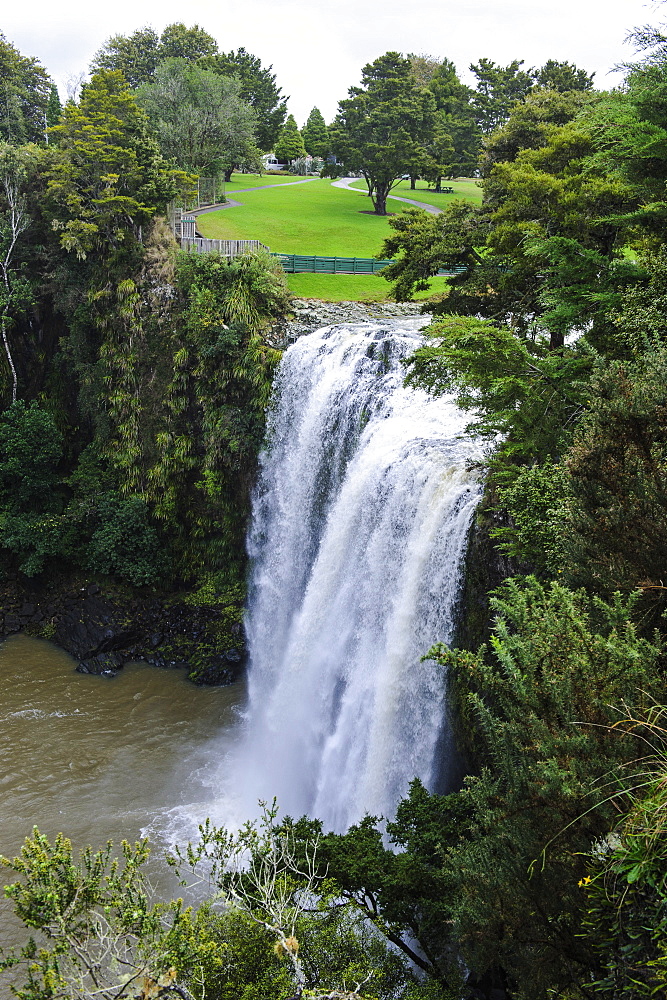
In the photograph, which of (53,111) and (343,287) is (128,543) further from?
(53,111)

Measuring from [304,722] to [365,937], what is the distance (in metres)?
8.80

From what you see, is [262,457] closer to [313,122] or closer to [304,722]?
[304,722]

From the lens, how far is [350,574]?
52.8 feet

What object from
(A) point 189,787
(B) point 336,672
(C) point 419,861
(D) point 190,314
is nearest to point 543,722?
(C) point 419,861

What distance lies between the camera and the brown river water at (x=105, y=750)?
52.7 ft

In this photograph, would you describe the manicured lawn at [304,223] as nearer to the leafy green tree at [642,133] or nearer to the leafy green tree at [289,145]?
the leafy green tree at [642,133]

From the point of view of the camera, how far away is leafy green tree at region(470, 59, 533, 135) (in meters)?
56.5

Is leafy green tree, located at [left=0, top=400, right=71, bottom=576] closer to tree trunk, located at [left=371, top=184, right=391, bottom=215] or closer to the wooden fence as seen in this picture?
the wooden fence

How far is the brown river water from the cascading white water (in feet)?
4.04

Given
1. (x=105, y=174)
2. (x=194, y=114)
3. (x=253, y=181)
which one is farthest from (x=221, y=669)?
(x=253, y=181)

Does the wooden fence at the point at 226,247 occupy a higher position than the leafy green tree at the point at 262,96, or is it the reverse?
the leafy green tree at the point at 262,96

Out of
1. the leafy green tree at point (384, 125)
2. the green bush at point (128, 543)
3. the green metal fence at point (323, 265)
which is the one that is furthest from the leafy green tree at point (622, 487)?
the leafy green tree at point (384, 125)

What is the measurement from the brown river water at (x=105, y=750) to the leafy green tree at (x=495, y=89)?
50.8 m

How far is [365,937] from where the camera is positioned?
8414 millimetres
